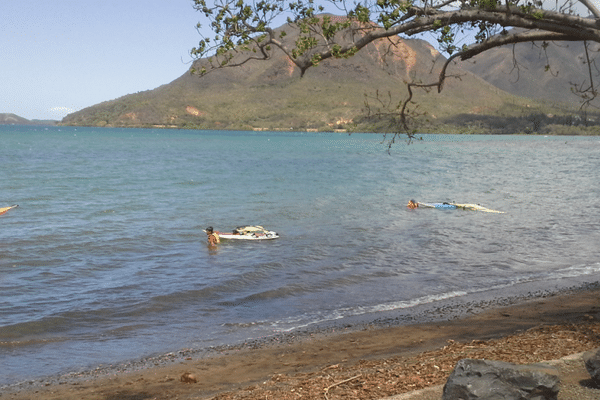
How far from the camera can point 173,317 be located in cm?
1294

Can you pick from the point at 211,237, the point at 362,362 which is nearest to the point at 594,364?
the point at 362,362

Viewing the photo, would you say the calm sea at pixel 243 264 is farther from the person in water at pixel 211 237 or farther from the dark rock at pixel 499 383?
the dark rock at pixel 499 383

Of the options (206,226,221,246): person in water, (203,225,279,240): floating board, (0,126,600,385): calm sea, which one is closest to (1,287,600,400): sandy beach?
(0,126,600,385): calm sea

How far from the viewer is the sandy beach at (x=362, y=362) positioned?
650cm

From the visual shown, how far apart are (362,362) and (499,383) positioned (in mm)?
3929

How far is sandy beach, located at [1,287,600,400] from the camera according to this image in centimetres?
650

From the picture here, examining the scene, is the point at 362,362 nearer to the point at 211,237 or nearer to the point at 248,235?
the point at 211,237

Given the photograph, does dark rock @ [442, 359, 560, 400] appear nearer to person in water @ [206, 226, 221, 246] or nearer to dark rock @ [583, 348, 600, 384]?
dark rock @ [583, 348, 600, 384]

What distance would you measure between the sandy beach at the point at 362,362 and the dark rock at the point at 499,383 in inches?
25.4

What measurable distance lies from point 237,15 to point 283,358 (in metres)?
5.39

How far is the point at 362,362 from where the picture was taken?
28.3 feet

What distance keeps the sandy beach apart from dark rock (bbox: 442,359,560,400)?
2.12 ft

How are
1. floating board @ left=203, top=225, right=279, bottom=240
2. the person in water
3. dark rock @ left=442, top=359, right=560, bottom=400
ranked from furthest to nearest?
floating board @ left=203, top=225, right=279, bottom=240
the person in water
dark rock @ left=442, top=359, right=560, bottom=400

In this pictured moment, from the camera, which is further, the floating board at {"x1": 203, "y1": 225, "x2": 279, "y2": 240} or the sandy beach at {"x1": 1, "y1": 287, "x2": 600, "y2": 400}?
the floating board at {"x1": 203, "y1": 225, "x2": 279, "y2": 240}
